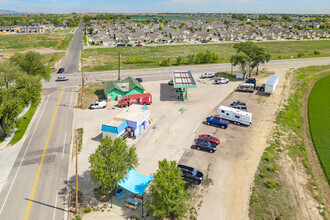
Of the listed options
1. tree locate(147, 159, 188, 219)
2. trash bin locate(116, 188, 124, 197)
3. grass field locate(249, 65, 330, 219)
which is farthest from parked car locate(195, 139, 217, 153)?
trash bin locate(116, 188, 124, 197)

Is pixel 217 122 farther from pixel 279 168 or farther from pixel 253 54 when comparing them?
pixel 253 54

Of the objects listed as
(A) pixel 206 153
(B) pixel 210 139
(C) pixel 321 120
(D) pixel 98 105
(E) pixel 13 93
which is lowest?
(A) pixel 206 153

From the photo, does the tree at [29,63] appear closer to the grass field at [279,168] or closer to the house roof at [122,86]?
the house roof at [122,86]

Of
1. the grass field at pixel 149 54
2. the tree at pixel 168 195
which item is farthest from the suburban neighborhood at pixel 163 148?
the grass field at pixel 149 54

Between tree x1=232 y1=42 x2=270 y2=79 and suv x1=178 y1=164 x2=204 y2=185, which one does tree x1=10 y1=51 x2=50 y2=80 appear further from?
tree x1=232 y1=42 x2=270 y2=79

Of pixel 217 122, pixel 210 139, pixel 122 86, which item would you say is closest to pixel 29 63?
pixel 122 86

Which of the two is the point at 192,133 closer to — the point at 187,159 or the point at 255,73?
the point at 187,159
